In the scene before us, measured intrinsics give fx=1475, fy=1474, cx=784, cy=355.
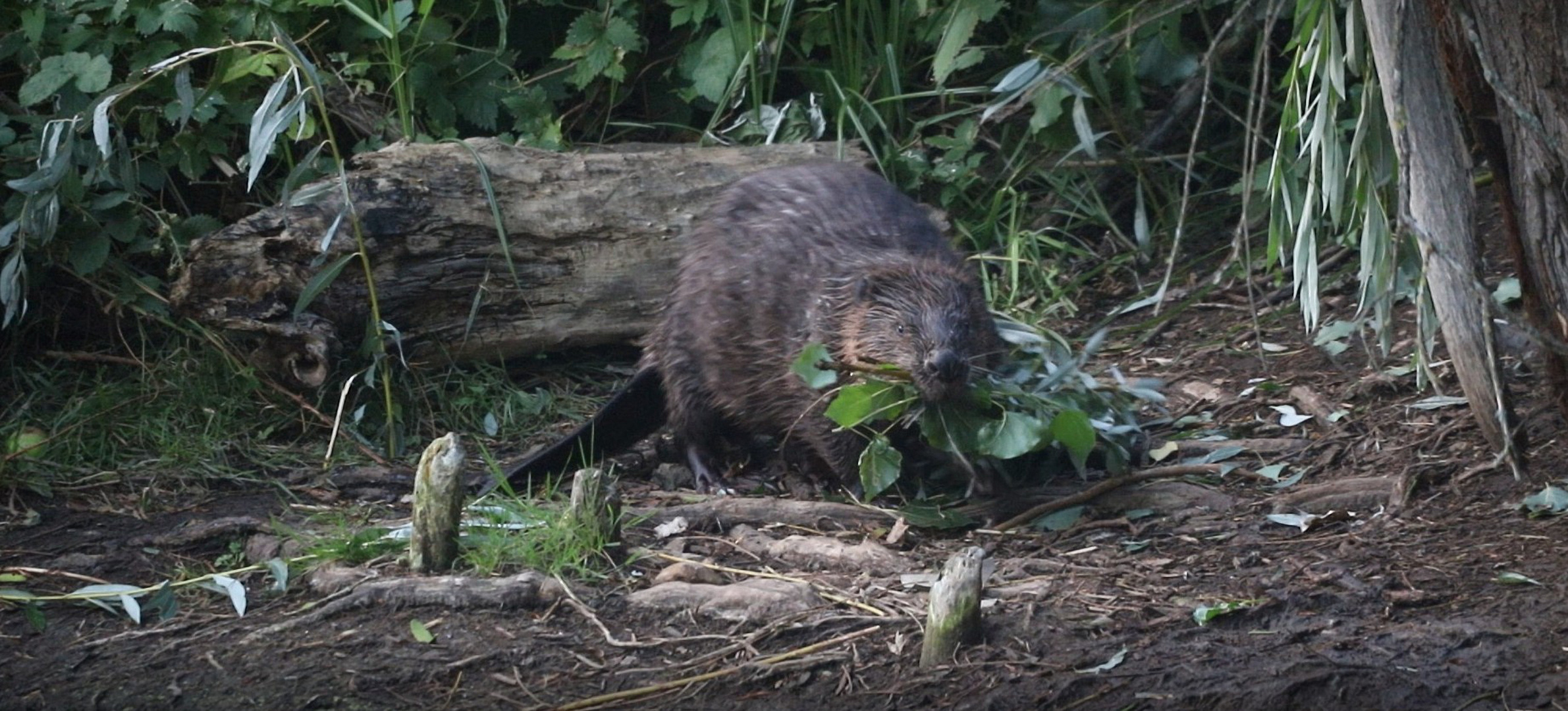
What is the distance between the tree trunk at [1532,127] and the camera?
8.51 ft

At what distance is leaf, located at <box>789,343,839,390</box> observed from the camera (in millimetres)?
3686

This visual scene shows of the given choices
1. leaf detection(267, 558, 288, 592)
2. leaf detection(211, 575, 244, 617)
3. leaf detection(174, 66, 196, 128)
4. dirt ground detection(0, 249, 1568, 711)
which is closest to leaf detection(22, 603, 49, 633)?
dirt ground detection(0, 249, 1568, 711)

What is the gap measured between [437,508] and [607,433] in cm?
113

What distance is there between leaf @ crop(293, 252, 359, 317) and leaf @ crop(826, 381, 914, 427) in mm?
1371

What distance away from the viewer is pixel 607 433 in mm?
4160

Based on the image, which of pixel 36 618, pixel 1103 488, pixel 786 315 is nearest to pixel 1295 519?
pixel 1103 488

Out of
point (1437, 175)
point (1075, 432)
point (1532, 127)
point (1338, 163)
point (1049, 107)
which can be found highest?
point (1532, 127)

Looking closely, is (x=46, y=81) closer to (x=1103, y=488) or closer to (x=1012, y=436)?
(x=1012, y=436)

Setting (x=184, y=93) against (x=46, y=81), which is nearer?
(x=184, y=93)

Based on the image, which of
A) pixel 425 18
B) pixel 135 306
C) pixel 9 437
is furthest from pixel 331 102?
pixel 9 437

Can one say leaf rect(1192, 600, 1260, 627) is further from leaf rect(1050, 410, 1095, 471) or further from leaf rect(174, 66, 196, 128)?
leaf rect(174, 66, 196, 128)

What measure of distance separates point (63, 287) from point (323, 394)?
104cm

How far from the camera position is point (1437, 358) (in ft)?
13.2

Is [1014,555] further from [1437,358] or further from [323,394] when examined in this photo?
[323,394]
